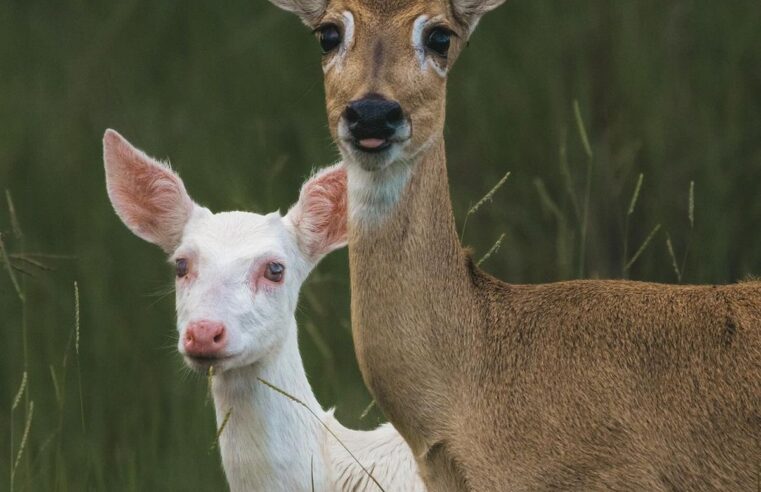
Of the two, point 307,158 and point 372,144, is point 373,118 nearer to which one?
point 372,144

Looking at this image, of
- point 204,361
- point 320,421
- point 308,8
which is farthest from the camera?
point 320,421

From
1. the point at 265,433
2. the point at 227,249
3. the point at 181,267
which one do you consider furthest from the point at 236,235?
the point at 265,433

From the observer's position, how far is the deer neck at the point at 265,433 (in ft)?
20.8

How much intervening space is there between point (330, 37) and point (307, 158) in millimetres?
4464

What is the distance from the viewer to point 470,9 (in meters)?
6.04

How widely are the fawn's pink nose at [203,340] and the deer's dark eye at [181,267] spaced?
422 mm

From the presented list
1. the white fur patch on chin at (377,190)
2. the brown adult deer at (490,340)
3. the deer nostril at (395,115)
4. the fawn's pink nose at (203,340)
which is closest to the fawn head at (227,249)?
the fawn's pink nose at (203,340)

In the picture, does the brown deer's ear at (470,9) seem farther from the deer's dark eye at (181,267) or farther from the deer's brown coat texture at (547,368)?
the deer's dark eye at (181,267)

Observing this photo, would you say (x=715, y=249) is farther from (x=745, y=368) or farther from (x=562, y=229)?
(x=745, y=368)

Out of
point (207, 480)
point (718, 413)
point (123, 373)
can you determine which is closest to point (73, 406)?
point (123, 373)

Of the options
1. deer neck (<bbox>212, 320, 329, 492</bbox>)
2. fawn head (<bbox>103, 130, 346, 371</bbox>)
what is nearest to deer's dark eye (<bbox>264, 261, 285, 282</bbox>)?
fawn head (<bbox>103, 130, 346, 371</bbox>)

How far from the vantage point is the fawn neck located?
5699 millimetres

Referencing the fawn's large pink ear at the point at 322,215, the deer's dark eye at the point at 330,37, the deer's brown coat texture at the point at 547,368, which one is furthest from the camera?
the fawn's large pink ear at the point at 322,215

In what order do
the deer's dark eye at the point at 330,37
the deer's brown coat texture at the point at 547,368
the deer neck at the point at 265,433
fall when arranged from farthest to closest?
the deer neck at the point at 265,433 → the deer's dark eye at the point at 330,37 → the deer's brown coat texture at the point at 547,368
